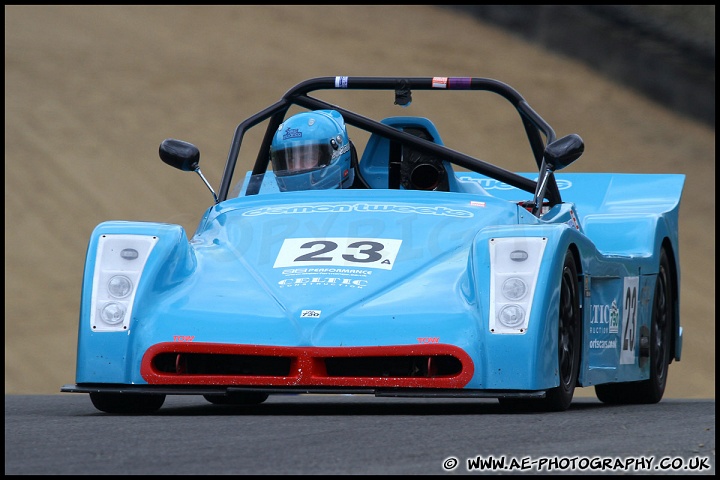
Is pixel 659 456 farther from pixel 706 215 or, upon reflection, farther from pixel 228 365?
pixel 706 215

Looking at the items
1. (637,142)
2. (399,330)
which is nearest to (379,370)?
(399,330)

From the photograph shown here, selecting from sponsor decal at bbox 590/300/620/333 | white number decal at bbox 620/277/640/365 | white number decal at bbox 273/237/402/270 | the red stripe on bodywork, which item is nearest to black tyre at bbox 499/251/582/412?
sponsor decal at bbox 590/300/620/333

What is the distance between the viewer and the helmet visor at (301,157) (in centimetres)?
830

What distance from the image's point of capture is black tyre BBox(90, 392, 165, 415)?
22.4 feet

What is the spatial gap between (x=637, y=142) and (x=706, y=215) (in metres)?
3.07

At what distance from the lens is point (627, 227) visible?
889cm

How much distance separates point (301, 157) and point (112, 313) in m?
1.93

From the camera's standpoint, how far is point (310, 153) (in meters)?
8.31

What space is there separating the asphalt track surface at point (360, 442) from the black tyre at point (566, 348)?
10 cm

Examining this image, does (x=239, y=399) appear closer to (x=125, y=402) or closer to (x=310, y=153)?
(x=310, y=153)

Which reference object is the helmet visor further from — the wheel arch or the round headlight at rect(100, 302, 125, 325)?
the wheel arch

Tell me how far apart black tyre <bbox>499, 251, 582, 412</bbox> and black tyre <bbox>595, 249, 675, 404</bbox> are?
1661 mm

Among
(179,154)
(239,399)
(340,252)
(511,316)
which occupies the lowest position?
(239,399)

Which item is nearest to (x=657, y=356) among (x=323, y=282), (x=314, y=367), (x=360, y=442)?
(x=323, y=282)
